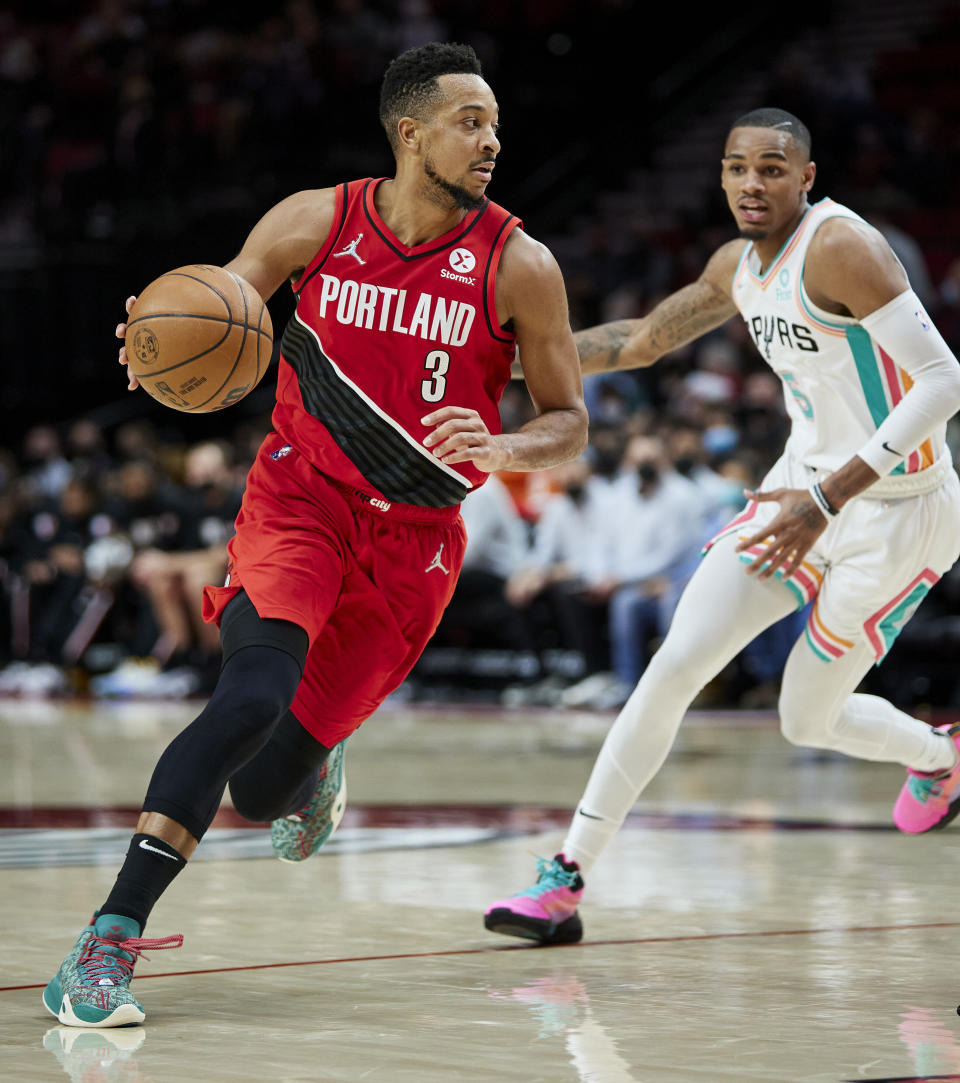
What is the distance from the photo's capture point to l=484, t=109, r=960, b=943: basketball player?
472 cm

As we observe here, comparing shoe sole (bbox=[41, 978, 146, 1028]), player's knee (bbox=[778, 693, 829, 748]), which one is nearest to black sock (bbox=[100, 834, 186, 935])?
shoe sole (bbox=[41, 978, 146, 1028])

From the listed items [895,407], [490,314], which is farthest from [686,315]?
[490,314]

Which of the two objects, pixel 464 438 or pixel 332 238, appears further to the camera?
pixel 332 238

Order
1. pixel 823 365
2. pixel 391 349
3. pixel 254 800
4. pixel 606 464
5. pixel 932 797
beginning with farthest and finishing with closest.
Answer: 1. pixel 606 464
2. pixel 932 797
3. pixel 823 365
4. pixel 254 800
5. pixel 391 349

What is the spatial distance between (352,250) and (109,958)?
1.77m

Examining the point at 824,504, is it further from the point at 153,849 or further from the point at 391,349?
the point at 153,849

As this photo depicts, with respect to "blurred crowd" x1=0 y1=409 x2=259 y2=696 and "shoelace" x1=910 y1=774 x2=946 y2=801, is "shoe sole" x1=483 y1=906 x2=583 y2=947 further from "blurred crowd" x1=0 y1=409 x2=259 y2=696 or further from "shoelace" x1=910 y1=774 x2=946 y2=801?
"blurred crowd" x1=0 y1=409 x2=259 y2=696

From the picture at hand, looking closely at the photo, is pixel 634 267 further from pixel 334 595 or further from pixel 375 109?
pixel 334 595

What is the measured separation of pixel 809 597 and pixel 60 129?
17229 millimetres

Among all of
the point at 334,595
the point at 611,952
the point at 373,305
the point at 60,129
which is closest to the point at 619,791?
the point at 611,952

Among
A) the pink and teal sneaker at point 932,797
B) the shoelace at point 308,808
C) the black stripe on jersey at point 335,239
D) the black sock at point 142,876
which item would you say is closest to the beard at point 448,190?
the black stripe on jersey at point 335,239

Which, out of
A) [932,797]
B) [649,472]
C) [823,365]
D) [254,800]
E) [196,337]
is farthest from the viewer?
[649,472]

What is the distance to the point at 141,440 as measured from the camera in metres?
16.8

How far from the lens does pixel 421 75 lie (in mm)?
4418
